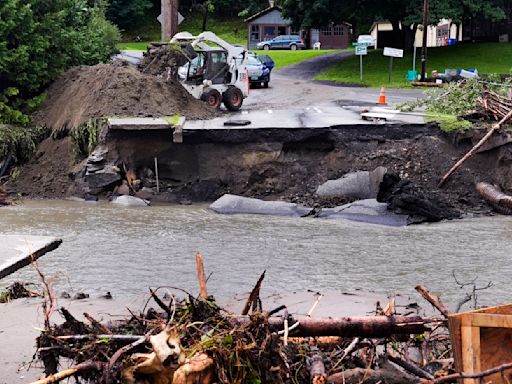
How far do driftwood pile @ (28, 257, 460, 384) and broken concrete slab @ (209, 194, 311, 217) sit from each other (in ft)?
42.0

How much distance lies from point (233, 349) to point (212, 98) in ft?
72.3

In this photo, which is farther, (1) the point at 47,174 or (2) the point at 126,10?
(2) the point at 126,10

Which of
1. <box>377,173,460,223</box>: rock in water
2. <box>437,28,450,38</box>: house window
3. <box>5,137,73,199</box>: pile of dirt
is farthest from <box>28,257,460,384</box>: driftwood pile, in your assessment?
<box>437,28,450,38</box>: house window

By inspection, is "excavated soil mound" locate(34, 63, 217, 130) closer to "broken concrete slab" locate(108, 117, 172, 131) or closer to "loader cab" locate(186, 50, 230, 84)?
"broken concrete slab" locate(108, 117, 172, 131)

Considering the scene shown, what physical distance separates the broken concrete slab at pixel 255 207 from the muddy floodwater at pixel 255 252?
1.60ft

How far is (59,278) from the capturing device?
43.4 ft

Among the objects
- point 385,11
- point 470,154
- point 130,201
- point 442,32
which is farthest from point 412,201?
point 442,32

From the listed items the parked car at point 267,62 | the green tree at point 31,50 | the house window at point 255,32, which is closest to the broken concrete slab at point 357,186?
the green tree at point 31,50

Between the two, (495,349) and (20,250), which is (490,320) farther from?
(20,250)

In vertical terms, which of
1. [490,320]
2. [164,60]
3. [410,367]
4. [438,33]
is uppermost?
[164,60]

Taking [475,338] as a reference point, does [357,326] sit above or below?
below

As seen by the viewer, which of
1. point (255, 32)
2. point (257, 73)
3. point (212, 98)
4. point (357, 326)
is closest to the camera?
point (357, 326)

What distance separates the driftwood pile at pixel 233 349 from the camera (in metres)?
5.73

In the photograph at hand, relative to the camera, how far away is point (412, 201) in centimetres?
1872
